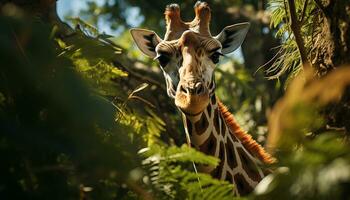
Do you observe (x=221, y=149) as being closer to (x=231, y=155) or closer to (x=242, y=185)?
(x=231, y=155)

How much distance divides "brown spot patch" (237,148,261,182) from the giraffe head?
590 millimetres

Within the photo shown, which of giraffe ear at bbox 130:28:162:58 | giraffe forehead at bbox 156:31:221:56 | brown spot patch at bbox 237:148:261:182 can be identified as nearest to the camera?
brown spot patch at bbox 237:148:261:182

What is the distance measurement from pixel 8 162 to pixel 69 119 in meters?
0.40

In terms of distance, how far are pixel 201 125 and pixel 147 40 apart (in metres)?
1.32

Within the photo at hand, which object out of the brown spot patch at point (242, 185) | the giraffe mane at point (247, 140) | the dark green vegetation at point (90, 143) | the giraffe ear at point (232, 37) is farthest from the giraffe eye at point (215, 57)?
the dark green vegetation at point (90, 143)

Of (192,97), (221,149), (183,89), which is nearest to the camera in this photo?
(192,97)

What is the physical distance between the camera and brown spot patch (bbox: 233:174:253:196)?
6.56 meters

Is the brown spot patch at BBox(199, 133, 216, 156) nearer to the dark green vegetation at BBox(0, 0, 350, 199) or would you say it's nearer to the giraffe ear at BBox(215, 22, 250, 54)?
the giraffe ear at BBox(215, 22, 250, 54)

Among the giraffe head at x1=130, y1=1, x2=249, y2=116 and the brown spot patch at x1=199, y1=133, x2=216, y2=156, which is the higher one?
the giraffe head at x1=130, y1=1, x2=249, y2=116

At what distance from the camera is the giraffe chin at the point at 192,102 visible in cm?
618

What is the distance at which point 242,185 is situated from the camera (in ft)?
21.6

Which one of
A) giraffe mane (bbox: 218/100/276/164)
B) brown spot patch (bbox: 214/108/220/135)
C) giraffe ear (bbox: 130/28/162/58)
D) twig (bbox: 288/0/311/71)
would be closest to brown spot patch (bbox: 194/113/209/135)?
brown spot patch (bbox: 214/108/220/135)

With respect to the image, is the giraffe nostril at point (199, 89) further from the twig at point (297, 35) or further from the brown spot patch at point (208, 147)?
the twig at point (297, 35)

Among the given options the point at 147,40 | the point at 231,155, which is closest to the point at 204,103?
the point at 231,155
